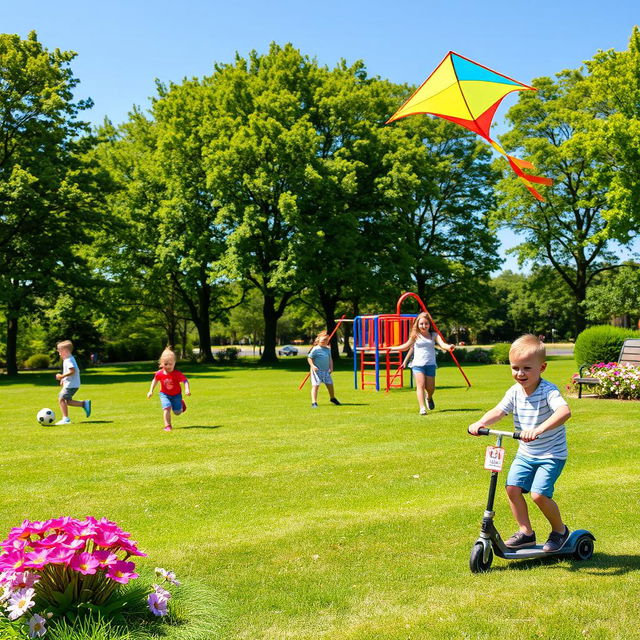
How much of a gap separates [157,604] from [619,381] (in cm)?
1448

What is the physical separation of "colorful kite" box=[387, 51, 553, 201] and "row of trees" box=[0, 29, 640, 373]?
2507cm

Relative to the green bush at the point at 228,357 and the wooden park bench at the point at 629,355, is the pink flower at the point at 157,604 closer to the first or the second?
the wooden park bench at the point at 629,355

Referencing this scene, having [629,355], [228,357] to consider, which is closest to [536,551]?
[629,355]

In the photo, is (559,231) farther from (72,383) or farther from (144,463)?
(144,463)

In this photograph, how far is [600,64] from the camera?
37.3m

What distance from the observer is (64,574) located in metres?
3.84

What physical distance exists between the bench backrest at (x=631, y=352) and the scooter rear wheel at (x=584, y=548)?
12.5 meters

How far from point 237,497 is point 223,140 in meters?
33.6

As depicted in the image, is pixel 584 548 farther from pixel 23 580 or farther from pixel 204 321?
pixel 204 321

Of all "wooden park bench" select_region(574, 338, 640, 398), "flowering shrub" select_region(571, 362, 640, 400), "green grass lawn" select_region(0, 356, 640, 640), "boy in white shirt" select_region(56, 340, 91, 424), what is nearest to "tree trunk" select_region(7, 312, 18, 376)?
"boy in white shirt" select_region(56, 340, 91, 424)

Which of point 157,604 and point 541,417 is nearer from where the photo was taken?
point 157,604

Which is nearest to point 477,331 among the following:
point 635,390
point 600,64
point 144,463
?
point 600,64

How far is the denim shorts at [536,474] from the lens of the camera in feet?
16.7

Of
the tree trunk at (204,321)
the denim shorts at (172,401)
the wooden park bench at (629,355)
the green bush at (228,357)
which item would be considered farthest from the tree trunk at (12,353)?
the wooden park bench at (629,355)
